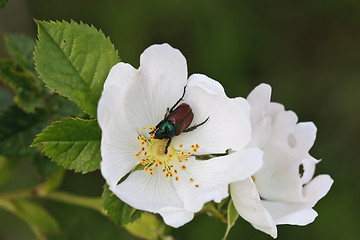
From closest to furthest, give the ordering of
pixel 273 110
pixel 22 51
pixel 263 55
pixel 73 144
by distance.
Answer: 1. pixel 73 144
2. pixel 273 110
3. pixel 22 51
4. pixel 263 55

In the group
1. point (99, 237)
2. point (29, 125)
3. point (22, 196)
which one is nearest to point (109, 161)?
point (29, 125)

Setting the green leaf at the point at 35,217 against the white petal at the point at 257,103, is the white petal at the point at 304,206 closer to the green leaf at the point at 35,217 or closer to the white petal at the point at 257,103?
the white petal at the point at 257,103

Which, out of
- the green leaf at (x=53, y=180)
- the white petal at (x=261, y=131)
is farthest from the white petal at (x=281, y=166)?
the green leaf at (x=53, y=180)

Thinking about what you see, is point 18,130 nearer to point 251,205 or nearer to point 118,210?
point 118,210

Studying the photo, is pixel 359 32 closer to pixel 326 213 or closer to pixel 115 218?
pixel 326 213

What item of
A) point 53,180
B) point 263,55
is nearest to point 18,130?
point 53,180

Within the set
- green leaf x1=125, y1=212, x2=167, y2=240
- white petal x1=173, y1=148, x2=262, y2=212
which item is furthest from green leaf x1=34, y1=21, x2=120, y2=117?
green leaf x1=125, y1=212, x2=167, y2=240
